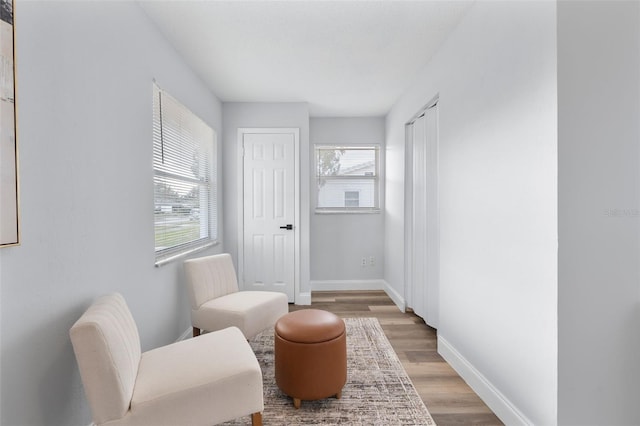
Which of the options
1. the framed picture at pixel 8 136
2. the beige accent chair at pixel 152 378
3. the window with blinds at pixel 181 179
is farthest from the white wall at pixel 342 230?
the framed picture at pixel 8 136

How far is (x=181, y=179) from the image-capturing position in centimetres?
275

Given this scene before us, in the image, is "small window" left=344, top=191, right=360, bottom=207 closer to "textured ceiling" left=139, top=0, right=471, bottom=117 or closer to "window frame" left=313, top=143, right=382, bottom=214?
"window frame" left=313, top=143, right=382, bottom=214

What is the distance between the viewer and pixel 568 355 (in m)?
1.38

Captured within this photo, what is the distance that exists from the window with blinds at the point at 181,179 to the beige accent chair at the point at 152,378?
94cm

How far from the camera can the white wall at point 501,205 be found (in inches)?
56.8

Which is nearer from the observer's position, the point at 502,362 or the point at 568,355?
the point at 568,355

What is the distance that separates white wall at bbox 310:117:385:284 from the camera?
4617 mm

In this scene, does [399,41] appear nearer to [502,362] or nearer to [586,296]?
[586,296]

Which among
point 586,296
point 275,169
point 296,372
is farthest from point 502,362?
point 275,169

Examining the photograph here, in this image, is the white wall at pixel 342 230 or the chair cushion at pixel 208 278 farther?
the white wall at pixel 342 230

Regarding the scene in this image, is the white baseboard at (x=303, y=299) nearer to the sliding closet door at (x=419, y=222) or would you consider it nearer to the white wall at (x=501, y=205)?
the sliding closet door at (x=419, y=222)

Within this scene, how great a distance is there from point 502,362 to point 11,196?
2403 mm

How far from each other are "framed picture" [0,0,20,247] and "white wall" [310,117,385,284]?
3612 mm

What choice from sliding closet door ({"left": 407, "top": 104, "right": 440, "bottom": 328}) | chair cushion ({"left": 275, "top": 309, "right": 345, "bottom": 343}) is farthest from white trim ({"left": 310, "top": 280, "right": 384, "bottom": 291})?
Answer: chair cushion ({"left": 275, "top": 309, "right": 345, "bottom": 343})
